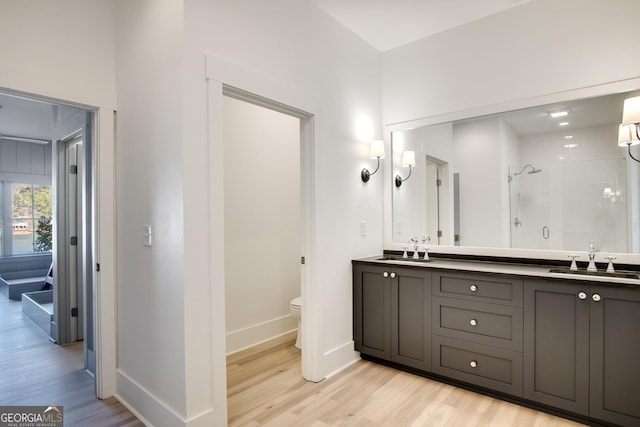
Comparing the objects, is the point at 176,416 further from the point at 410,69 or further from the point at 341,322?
the point at 410,69

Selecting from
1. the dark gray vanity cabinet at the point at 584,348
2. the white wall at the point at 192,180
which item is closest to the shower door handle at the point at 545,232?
the dark gray vanity cabinet at the point at 584,348

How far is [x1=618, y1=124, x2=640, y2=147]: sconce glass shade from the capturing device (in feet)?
7.16

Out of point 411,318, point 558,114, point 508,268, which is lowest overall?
point 411,318

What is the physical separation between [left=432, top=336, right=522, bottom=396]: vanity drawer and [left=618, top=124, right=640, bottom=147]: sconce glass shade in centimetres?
157

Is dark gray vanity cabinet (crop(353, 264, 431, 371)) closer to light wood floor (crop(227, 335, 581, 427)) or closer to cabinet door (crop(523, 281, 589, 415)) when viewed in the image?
light wood floor (crop(227, 335, 581, 427))

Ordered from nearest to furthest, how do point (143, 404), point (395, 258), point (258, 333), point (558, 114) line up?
point (143, 404) < point (558, 114) < point (395, 258) < point (258, 333)

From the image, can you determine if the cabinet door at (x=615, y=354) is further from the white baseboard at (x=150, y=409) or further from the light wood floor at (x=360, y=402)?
the white baseboard at (x=150, y=409)

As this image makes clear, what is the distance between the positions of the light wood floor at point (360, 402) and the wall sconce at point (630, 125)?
183cm

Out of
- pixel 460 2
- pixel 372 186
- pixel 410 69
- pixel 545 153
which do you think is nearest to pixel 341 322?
pixel 372 186

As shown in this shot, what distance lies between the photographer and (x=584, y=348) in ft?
6.58

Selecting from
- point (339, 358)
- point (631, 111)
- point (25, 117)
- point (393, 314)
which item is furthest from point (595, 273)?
point (25, 117)

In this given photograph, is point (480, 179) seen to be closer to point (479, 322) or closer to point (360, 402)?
point (479, 322)

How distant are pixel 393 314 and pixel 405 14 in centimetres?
248

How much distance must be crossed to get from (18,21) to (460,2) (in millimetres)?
3003
